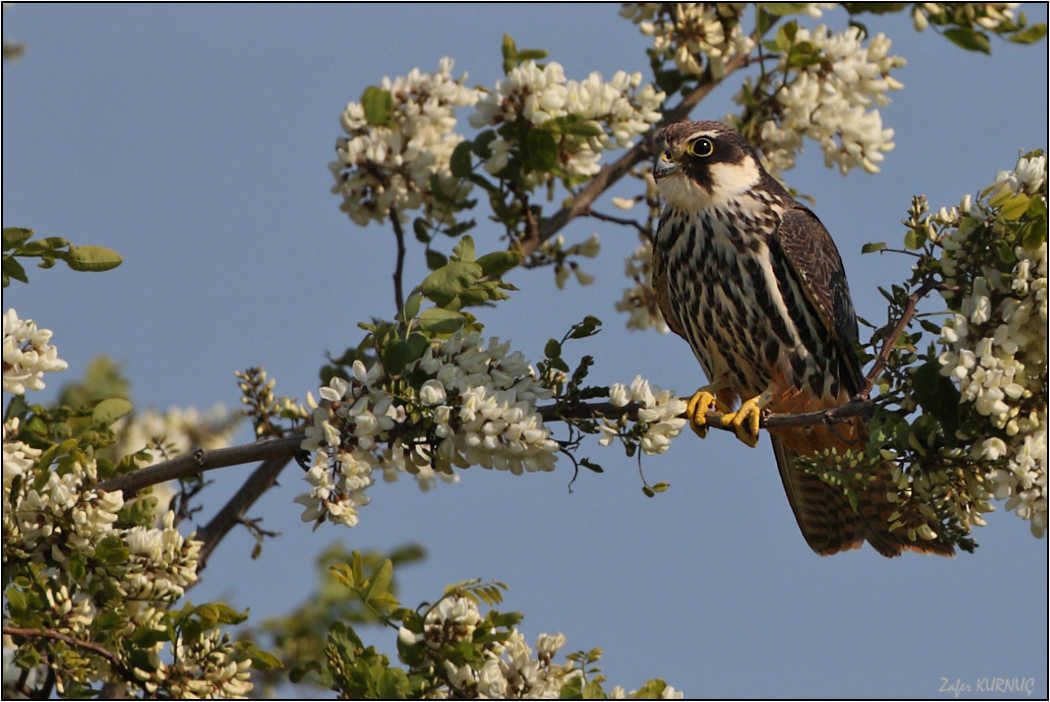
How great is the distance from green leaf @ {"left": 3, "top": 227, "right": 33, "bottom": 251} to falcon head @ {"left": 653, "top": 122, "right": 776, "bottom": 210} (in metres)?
2.66

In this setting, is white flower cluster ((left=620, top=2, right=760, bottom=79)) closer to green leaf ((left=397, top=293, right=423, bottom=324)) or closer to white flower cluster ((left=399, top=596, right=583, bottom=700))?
green leaf ((left=397, top=293, right=423, bottom=324))

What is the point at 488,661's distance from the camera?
369 cm

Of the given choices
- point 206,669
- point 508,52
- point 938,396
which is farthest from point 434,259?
point 938,396

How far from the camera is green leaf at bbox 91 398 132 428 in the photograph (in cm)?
426

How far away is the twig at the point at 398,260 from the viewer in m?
4.66

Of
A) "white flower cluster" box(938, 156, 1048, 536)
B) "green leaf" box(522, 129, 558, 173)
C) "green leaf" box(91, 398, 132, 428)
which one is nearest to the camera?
"white flower cluster" box(938, 156, 1048, 536)

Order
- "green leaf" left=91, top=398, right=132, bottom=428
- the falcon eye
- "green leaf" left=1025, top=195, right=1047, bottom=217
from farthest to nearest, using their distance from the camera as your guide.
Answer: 1. the falcon eye
2. "green leaf" left=91, top=398, right=132, bottom=428
3. "green leaf" left=1025, top=195, right=1047, bottom=217

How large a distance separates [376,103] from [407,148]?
0.80 feet

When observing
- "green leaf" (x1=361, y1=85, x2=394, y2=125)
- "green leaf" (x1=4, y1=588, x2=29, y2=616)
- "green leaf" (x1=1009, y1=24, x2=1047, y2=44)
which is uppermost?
"green leaf" (x1=1009, y1=24, x2=1047, y2=44)

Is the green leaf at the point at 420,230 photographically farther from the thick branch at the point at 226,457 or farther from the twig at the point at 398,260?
the thick branch at the point at 226,457

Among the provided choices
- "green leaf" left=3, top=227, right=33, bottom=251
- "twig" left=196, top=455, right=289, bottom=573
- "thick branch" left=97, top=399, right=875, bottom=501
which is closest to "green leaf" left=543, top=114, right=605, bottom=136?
"thick branch" left=97, top=399, right=875, bottom=501

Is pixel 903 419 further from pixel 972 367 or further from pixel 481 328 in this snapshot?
pixel 481 328

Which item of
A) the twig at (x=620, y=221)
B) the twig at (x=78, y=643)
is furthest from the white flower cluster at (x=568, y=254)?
the twig at (x=78, y=643)

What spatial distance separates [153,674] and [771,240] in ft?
10.2
